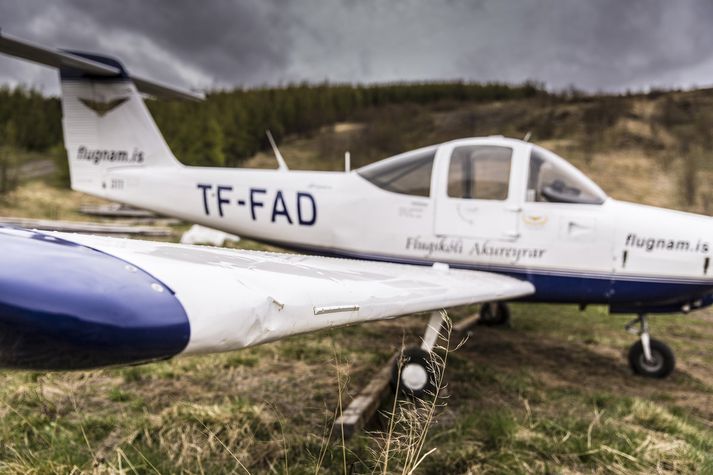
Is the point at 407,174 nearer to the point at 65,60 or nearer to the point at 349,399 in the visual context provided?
the point at 349,399

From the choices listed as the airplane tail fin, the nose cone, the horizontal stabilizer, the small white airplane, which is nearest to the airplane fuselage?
the small white airplane

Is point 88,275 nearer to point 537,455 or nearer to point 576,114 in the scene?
point 537,455

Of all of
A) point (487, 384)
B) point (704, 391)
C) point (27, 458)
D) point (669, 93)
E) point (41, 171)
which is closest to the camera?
point (27, 458)

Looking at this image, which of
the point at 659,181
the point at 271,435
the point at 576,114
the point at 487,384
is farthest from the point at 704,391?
the point at 576,114

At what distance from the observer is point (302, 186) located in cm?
472

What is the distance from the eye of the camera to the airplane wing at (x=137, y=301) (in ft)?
3.59

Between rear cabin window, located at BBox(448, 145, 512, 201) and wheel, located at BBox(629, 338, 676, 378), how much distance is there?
7.32ft

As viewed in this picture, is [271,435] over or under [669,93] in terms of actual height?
under

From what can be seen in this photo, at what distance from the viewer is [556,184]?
13.5 feet

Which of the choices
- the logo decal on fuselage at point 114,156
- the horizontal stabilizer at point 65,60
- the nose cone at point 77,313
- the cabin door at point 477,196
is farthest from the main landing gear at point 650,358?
the horizontal stabilizer at point 65,60

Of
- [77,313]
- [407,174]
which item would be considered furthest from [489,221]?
[77,313]

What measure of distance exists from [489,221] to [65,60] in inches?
200

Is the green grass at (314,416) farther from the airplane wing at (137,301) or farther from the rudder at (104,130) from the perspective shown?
the rudder at (104,130)

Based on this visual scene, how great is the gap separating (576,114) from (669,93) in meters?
15.1
